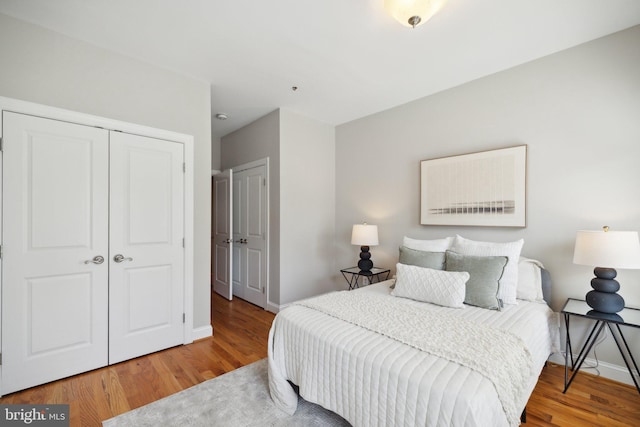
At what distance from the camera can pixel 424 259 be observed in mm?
2629

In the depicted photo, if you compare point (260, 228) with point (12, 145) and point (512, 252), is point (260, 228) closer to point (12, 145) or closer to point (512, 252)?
point (12, 145)

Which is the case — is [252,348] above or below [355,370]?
below

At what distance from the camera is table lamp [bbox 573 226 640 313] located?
73.4 inches

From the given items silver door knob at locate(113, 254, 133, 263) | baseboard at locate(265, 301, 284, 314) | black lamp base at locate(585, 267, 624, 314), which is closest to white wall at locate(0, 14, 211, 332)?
silver door knob at locate(113, 254, 133, 263)

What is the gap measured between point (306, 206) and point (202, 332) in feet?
6.53

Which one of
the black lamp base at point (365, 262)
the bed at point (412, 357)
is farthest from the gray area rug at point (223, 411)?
the black lamp base at point (365, 262)

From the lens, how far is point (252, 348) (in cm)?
276

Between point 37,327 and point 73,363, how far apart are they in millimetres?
391

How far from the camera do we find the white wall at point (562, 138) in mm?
2160

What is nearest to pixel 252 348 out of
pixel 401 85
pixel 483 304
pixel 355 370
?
pixel 355 370

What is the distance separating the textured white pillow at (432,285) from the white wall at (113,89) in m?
2.02

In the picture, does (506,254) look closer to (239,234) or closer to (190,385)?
(190,385)

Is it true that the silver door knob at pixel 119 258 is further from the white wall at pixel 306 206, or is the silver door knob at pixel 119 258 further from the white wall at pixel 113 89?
the white wall at pixel 306 206

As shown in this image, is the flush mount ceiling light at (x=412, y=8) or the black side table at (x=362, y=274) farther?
the black side table at (x=362, y=274)
